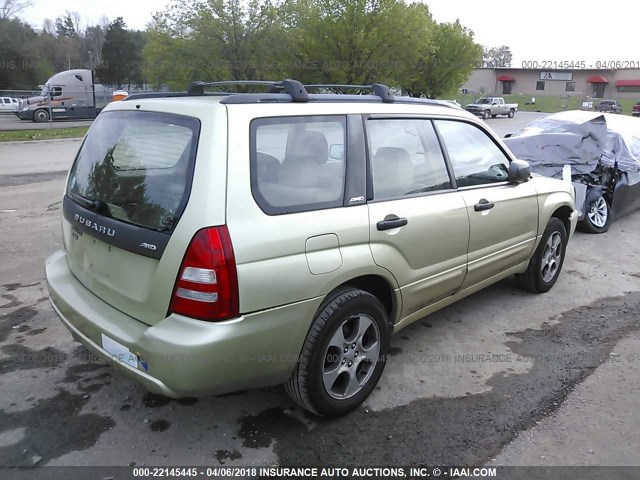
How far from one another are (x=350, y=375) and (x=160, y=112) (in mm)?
1787

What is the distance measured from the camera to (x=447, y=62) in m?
35.6

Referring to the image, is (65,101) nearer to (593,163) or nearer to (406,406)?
(593,163)

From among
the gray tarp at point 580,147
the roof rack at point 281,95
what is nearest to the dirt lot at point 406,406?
the roof rack at point 281,95

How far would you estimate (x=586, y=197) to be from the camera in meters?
7.27

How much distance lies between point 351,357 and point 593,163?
6123 millimetres

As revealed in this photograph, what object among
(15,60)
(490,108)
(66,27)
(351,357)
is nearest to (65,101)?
(15,60)

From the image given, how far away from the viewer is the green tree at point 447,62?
3531 centimetres

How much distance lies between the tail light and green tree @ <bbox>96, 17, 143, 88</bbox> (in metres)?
54.7

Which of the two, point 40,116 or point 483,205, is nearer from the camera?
point 483,205

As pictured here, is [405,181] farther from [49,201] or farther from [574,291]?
[49,201]

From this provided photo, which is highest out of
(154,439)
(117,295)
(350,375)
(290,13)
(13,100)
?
(290,13)

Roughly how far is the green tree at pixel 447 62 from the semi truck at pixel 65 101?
66.0ft

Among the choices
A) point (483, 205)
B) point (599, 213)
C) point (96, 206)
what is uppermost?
point (96, 206)

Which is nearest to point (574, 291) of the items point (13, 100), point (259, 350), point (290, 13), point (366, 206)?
point (366, 206)
